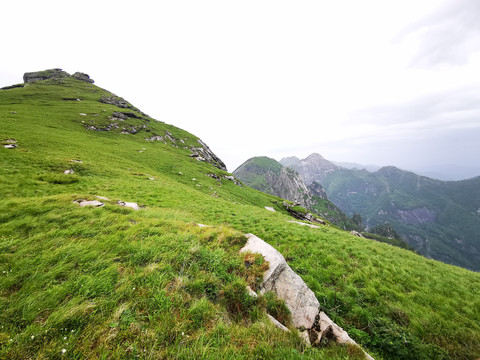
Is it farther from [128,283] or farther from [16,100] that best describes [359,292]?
[16,100]

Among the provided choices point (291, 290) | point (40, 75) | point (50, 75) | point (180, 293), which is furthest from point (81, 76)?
point (291, 290)

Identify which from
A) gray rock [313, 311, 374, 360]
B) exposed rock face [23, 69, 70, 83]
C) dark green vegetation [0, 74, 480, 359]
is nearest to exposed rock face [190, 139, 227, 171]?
dark green vegetation [0, 74, 480, 359]

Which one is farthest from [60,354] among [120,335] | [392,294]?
[392,294]

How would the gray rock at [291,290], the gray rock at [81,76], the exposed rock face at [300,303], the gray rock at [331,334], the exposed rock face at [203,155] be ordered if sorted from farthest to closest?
the gray rock at [81,76]
the exposed rock face at [203,155]
the gray rock at [291,290]
the exposed rock face at [300,303]
the gray rock at [331,334]

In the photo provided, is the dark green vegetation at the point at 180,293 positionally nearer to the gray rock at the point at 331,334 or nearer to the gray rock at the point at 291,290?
the gray rock at the point at 331,334

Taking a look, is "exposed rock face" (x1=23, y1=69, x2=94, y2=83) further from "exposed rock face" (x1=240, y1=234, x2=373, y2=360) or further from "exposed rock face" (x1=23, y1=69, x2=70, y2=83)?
"exposed rock face" (x1=240, y1=234, x2=373, y2=360)

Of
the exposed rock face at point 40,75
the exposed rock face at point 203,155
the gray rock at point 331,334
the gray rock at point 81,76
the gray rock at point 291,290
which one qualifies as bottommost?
the gray rock at point 331,334

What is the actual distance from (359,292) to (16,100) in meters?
107

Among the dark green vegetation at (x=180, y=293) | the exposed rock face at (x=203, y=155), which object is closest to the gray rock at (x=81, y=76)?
the exposed rock face at (x=203, y=155)

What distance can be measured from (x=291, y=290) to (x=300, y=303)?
0.49 metres

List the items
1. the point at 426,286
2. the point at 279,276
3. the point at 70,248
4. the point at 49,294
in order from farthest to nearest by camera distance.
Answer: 1. the point at 426,286
2. the point at 279,276
3. the point at 70,248
4. the point at 49,294

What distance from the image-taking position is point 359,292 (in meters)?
8.35

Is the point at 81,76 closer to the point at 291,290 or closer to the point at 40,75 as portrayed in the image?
the point at 40,75

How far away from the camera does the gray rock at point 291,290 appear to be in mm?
5828
